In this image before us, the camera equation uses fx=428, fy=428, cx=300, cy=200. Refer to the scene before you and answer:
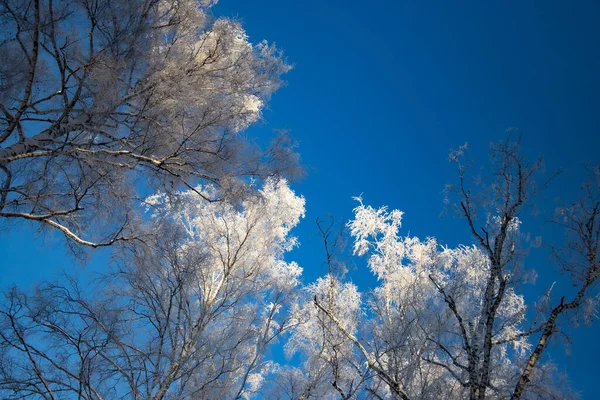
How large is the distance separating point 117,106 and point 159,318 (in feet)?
10.7

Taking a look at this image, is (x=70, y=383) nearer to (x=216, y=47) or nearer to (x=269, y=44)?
(x=216, y=47)

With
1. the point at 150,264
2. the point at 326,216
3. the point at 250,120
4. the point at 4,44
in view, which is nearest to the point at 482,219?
the point at 326,216

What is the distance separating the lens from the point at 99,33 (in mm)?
4203

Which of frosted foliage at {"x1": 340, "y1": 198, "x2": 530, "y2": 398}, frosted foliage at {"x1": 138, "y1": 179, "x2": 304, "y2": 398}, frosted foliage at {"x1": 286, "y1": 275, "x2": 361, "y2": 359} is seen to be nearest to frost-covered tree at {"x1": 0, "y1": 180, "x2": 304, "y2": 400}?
frosted foliage at {"x1": 138, "y1": 179, "x2": 304, "y2": 398}

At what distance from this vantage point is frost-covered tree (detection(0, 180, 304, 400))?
170 inches

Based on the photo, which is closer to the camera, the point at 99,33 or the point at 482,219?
the point at 99,33

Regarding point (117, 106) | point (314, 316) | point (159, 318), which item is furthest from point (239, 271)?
point (117, 106)

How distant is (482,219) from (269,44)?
3344mm

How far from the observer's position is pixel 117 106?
4.13 metres

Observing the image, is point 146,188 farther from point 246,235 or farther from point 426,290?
point 426,290

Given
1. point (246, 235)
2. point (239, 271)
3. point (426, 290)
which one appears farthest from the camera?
point (426, 290)

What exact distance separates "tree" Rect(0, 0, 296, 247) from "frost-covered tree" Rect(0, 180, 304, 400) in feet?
2.05

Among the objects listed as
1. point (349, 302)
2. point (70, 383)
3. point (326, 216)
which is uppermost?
point (349, 302)

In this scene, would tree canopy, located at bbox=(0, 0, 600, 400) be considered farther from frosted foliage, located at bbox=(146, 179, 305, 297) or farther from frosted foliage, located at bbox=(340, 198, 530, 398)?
frosted foliage, located at bbox=(146, 179, 305, 297)
